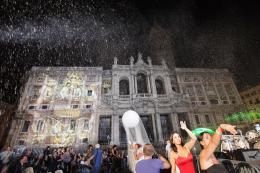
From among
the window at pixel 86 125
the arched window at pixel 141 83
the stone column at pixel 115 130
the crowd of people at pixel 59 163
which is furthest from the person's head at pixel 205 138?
the arched window at pixel 141 83

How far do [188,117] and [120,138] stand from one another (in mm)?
10051

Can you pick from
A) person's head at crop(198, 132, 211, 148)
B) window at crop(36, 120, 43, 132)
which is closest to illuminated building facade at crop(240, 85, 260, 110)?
person's head at crop(198, 132, 211, 148)

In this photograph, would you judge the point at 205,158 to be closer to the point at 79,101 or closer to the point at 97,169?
the point at 97,169

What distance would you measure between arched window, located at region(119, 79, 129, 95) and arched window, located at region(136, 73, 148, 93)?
1868 mm

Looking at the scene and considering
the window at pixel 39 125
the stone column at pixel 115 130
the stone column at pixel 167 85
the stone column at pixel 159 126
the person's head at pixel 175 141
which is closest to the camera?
the person's head at pixel 175 141

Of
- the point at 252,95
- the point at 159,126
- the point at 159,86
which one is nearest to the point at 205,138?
the point at 159,126

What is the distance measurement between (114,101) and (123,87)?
3825 millimetres

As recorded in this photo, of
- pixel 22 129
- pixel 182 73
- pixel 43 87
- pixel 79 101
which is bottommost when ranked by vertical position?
pixel 22 129

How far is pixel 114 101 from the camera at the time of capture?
66.1 ft

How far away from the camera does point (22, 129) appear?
17812 millimetres

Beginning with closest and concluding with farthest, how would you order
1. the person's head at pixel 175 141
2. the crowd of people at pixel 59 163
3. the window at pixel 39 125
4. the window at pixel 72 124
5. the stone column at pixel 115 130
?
the person's head at pixel 175 141, the crowd of people at pixel 59 163, the stone column at pixel 115 130, the window at pixel 39 125, the window at pixel 72 124

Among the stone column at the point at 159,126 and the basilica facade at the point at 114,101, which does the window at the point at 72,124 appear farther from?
the stone column at the point at 159,126

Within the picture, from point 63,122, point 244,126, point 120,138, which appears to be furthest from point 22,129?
point 244,126

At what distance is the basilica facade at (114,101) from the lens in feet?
58.9
